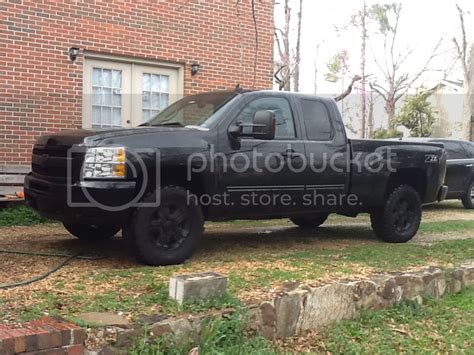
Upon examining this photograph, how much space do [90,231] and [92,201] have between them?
5.17 feet

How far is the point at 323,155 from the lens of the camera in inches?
255

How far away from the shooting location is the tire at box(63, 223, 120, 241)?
6.45 meters

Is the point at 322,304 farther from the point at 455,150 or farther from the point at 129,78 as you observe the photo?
the point at 455,150

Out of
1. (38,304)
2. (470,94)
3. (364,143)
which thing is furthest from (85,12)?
(470,94)

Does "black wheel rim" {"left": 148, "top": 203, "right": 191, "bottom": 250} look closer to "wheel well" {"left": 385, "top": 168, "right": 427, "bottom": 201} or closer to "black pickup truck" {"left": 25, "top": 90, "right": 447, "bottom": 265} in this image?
"black pickup truck" {"left": 25, "top": 90, "right": 447, "bottom": 265}

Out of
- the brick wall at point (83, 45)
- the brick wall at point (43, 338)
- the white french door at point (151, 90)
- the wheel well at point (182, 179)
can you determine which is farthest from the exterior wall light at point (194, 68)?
the brick wall at point (43, 338)

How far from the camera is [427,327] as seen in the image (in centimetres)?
508

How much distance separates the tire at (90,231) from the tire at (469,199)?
29.9 ft

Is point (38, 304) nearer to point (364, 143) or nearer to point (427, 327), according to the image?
point (427, 327)

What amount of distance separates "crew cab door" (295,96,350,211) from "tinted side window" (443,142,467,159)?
23.2 feet

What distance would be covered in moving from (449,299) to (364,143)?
6.83 feet

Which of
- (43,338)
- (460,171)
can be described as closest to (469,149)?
(460,171)
